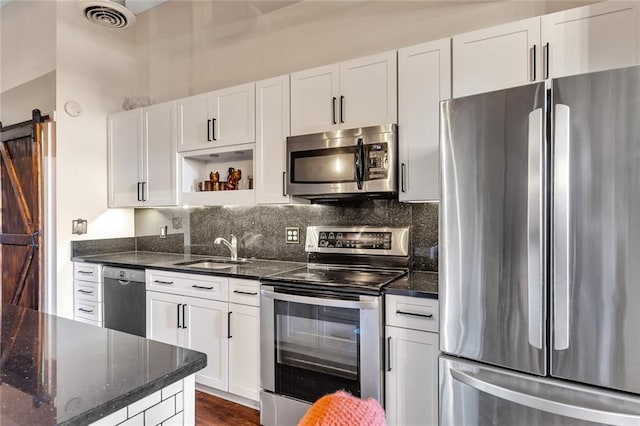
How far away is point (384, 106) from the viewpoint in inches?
88.7

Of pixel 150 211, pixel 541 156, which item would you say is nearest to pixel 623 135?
pixel 541 156

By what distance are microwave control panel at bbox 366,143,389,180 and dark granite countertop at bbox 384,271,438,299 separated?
63 cm

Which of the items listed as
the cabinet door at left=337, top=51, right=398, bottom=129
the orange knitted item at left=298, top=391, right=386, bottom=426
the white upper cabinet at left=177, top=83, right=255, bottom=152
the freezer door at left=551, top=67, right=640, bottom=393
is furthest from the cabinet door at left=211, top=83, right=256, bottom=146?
the orange knitted item at left=298, top=391, right=386, bottom=426

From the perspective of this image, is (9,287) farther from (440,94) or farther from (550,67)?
(550,67)

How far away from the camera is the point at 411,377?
1869 mm

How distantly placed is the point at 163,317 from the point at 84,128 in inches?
77.4

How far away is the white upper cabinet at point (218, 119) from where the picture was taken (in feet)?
9.09

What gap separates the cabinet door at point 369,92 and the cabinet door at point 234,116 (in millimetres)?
751

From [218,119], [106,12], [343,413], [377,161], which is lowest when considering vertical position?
[343,413]

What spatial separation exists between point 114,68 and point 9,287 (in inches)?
94.4

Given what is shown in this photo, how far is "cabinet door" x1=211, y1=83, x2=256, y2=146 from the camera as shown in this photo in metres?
2.75

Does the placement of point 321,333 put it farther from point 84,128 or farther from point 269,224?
point 84,128

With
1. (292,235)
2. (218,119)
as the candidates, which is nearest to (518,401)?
(292,235)

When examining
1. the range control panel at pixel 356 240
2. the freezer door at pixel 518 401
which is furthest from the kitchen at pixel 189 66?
the freezer door at pixel 518 401
